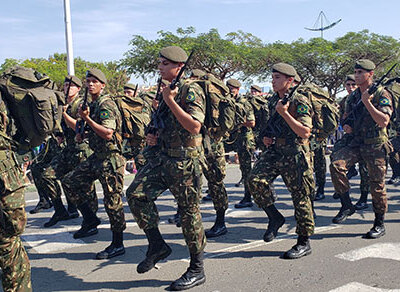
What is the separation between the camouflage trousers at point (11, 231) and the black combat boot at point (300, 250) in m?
2.60

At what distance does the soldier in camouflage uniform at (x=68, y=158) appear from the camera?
589cm

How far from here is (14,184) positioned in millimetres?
3205

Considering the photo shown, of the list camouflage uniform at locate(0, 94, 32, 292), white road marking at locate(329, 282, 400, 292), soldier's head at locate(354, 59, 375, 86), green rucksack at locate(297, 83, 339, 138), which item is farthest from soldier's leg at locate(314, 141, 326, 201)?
camouflage uniform at locate(0, 94, 32, 292)

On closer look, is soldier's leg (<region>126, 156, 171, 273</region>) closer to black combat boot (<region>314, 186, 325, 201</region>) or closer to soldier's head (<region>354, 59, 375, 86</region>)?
soldier's head (<region>354, 59, 375, 86</region>)

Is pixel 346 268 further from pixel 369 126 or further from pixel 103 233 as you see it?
pixel 103 233

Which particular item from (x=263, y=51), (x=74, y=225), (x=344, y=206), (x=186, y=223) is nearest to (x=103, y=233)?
(x=74, y=225)

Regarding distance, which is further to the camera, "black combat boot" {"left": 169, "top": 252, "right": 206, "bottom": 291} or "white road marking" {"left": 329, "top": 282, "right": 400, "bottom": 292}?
"black combat boot" {"left": 169, "top": 252, "right": 206, "bottom": 291}

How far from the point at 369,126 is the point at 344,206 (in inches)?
50.1

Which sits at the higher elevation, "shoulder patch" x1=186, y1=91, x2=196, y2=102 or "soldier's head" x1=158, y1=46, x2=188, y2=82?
"soldier's head" x1=158, y1=46, x2=188, y2=82

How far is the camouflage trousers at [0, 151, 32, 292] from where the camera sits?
3.15m

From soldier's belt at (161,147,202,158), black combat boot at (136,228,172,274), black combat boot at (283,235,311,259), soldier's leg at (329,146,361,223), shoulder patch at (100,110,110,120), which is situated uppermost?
shoulder patch at (100,110,110,120)

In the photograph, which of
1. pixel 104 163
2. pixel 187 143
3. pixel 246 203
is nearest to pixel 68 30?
pixel 246 203

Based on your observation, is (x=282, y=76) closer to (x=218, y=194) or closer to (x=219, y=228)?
(x=218, y=194)

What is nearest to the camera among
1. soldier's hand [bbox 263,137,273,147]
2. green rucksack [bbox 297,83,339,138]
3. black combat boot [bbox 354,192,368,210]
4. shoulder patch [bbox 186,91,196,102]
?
shoulder patch [bbox 186,91,196,102]
